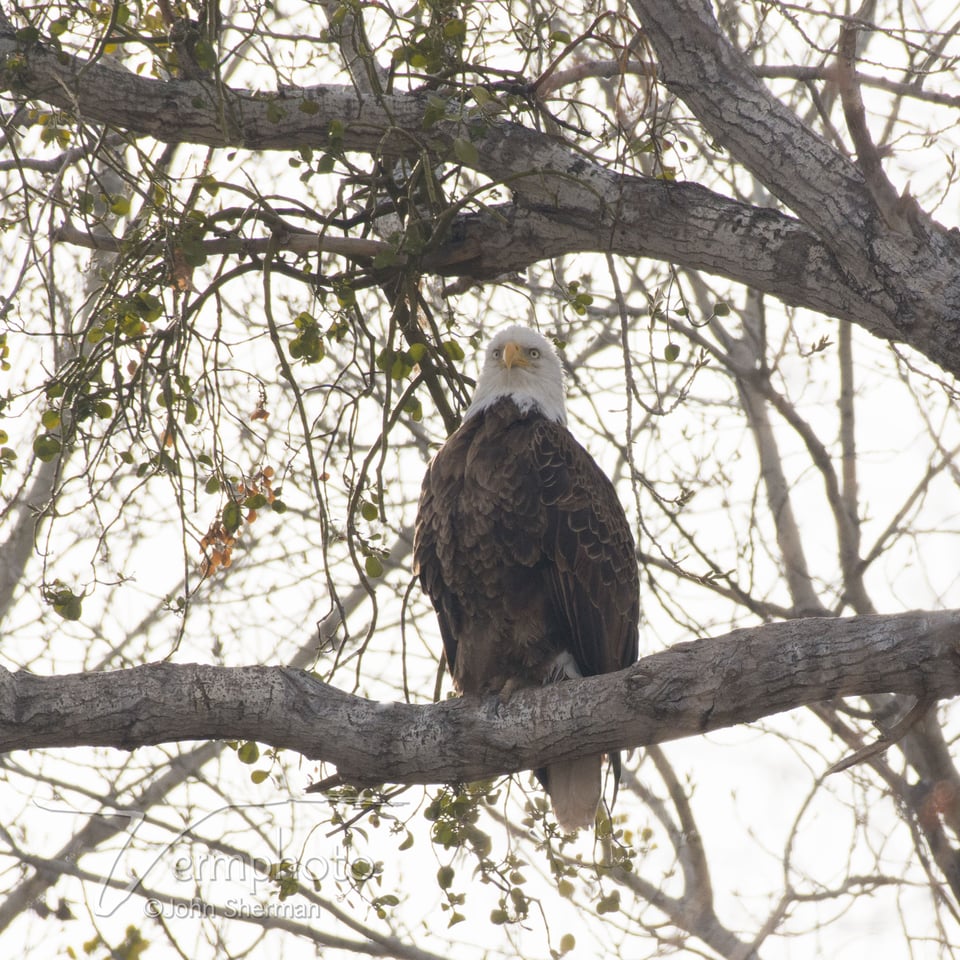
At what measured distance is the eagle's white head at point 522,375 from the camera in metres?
4.75

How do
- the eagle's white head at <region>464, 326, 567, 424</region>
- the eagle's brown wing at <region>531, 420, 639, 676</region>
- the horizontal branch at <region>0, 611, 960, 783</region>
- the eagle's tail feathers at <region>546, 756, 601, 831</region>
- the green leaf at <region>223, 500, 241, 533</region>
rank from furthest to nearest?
the eagle's white head at <region>464, 326, 567, 424</region> → the eagle's tail feathers at <region>546, 756, 601, 831</region> → the eagle's brown wing at <region>531, 420, 639, 676</region> → the green leaf at <region>223, 500, 241, 533</region> → the horizontal branch at <region>0, 611, 960, 783</region>

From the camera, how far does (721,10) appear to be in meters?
6.01

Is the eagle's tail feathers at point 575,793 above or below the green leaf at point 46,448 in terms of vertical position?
below

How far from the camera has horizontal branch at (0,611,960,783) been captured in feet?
8.93

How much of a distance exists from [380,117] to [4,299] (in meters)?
1.27

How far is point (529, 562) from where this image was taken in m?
4.18

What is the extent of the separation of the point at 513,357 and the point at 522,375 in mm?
83

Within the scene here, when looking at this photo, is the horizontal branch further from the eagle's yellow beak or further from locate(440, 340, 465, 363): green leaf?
the eagle's yellow beak

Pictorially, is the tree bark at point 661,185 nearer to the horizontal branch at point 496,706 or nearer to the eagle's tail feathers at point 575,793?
the horizontal branch at point 496,706

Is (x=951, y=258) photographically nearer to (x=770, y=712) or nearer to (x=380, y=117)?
(x=770, y=712)

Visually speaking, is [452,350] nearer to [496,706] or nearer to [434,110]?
[434,110]

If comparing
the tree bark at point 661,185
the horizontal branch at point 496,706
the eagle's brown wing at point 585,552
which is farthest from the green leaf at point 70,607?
the eagle's brown wing at point 585,552

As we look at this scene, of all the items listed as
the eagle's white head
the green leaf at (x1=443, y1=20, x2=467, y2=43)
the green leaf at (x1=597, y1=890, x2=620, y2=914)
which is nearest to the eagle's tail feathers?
the green leaf at (x1=597, y1=890, x2=620, y2=914)

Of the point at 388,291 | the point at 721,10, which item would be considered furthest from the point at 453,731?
the point at 721,10
